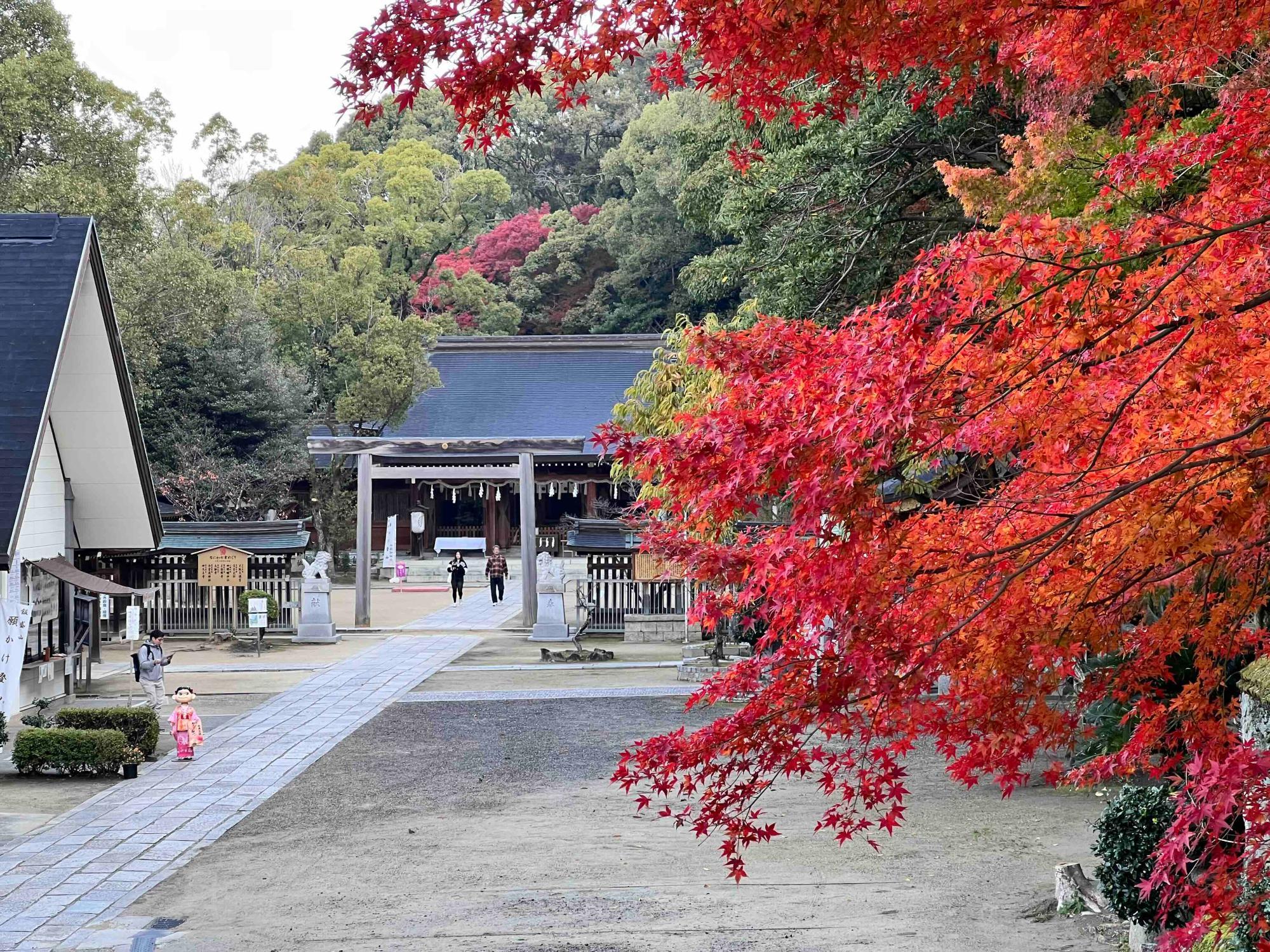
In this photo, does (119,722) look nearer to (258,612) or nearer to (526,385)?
(258,612)

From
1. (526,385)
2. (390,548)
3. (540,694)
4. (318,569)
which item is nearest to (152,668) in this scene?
(540,694)

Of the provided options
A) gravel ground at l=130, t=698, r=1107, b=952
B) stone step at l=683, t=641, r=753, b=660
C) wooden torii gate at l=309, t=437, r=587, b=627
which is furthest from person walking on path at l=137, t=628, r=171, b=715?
wooden torii gate at l=309, t=437, r=587, b=627

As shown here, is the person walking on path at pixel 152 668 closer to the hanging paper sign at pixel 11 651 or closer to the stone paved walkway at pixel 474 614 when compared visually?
the hanging paper sign at pixel 11 651

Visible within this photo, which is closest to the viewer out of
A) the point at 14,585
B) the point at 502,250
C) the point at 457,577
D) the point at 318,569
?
the point at 14,585

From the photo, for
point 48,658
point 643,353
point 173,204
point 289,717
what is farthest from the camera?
point 643,353

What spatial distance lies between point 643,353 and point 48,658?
3288 centimetres

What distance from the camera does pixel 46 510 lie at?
17.4m

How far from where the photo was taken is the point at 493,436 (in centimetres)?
4459

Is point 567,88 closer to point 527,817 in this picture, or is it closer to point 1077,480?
point 1077,480

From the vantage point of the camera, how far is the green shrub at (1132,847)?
23.6 feet

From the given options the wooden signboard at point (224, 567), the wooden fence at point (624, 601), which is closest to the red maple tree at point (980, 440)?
the wooden fence at point (624, 601)

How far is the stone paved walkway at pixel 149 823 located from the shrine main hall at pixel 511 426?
19.6m

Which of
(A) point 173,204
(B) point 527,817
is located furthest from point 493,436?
(B) point 527,817

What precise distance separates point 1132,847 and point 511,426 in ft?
126
